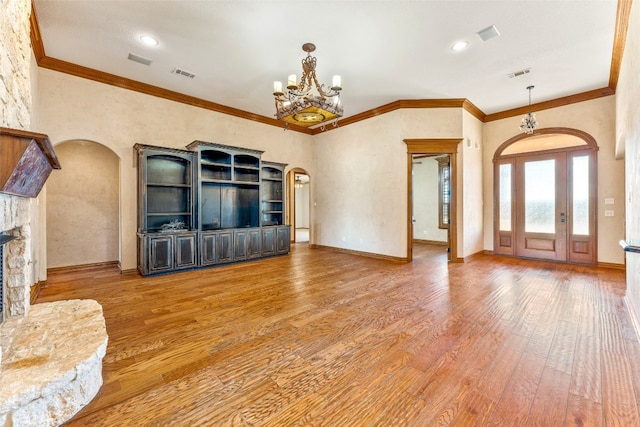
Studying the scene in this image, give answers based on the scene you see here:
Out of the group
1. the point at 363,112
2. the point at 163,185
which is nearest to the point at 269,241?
the point at 163,185

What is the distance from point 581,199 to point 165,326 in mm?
7764

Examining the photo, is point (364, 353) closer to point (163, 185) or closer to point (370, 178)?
point (163, 185)

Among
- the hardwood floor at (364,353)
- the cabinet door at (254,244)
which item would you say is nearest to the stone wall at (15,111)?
the hardwood floor at (364,353)

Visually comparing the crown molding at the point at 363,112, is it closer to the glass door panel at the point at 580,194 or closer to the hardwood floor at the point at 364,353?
the glass door panel at the point at 580,194

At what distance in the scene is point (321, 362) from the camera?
7.22 feet

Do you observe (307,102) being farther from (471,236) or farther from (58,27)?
(471,236)

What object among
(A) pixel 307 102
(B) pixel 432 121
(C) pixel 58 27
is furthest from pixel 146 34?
(B) pixel 432 121

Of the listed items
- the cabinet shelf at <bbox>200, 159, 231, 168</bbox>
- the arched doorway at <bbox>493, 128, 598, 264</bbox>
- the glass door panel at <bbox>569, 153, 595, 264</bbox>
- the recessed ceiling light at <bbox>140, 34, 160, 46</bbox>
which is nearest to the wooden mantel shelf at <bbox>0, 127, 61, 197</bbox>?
the recessed ceiling light at <bbox>140, 34, 160, 46</bbox>

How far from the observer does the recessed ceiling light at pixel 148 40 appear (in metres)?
3.86

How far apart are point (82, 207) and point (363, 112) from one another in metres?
6.44

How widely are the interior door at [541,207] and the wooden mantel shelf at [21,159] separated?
26.5 feet

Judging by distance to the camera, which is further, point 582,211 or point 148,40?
point 582,211

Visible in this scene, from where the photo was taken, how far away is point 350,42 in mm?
3939

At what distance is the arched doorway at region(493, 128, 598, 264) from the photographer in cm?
570
